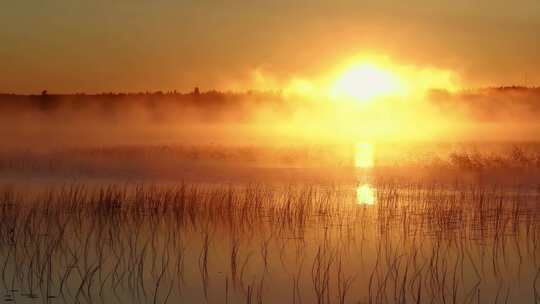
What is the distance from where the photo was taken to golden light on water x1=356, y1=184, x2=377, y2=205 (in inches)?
549

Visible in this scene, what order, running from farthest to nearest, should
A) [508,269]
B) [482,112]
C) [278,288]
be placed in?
[482,112] < [508,269] < [278,288]

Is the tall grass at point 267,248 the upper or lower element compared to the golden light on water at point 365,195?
lower

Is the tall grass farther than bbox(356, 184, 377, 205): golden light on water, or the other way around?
bbox(356, 184, 377, 205): golden light on water

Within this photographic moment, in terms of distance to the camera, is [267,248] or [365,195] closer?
[267,248]

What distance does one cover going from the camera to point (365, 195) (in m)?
14.9

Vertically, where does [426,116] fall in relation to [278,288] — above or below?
above

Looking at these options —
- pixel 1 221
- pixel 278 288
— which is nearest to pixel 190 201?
pixel 1 221

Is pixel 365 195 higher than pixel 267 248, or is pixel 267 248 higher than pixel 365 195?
pixel 365 195

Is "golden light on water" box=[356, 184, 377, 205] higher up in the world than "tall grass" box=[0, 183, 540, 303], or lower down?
higher up

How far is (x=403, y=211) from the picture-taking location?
12367mm

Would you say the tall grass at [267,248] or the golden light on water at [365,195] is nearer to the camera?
the tall grass at [267,248]

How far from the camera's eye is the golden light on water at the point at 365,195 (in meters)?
13.9

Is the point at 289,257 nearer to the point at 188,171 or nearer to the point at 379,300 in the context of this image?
the point at 379,300

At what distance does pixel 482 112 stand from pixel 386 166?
6405cm
